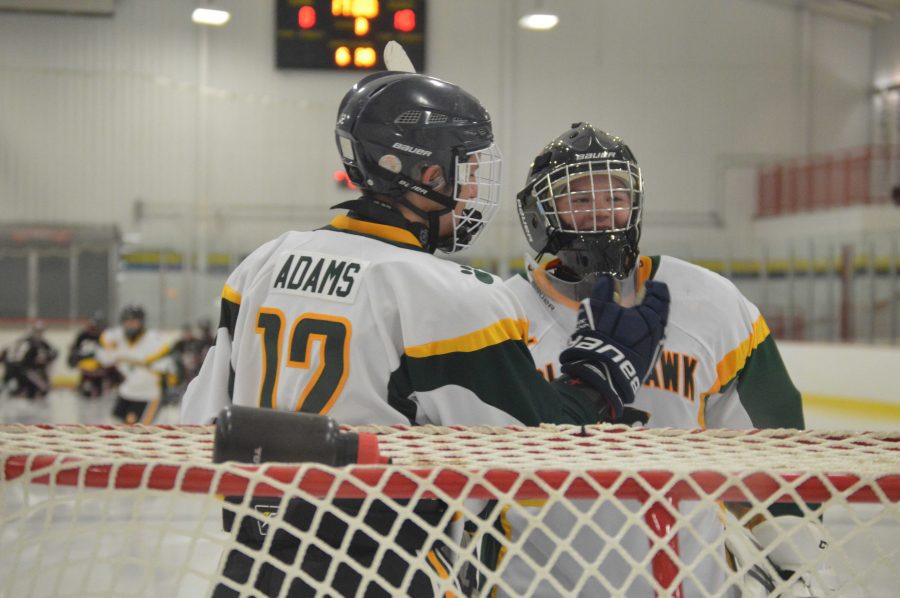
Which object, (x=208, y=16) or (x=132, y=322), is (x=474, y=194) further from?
(x=132, y=322)

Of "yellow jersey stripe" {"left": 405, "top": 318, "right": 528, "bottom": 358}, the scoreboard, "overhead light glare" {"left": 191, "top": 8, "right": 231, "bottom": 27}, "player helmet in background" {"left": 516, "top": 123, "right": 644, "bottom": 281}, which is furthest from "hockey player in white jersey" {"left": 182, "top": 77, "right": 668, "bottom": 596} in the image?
"overhead light glare" {"left": 191, "top": 8, "right": 231, "bottom": 27}

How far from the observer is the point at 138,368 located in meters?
8.58

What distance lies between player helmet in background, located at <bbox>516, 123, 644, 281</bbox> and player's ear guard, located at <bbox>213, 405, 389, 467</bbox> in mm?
928

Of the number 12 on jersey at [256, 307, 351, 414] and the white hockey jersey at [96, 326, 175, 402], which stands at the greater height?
the number 12 on jersey at [256, 307, 351, 414]

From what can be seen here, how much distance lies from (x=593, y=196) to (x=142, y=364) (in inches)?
288

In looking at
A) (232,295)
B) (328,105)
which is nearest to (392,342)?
(232,295)

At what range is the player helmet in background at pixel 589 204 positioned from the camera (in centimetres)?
189

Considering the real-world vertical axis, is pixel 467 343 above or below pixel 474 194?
below

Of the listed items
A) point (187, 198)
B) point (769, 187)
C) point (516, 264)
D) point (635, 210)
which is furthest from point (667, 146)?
point (635, 210)

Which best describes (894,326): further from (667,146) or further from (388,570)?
(388,570)

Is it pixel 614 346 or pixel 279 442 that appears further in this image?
pixel 614 346

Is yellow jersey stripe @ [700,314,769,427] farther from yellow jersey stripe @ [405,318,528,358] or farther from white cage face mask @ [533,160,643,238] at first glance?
yellow jersey stripe @ [405,318,528,358]

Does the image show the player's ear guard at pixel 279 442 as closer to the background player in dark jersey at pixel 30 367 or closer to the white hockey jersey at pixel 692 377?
the white hockey jersey at pixel 692 377

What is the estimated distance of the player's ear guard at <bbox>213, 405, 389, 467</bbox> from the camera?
1038 millimetres
